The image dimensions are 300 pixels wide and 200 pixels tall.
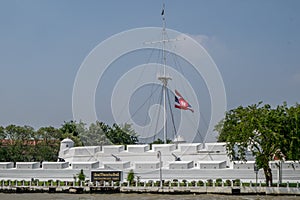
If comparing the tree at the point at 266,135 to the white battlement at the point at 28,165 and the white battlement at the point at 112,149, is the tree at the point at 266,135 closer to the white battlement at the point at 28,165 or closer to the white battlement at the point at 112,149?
the white battlement at the point at 112,149

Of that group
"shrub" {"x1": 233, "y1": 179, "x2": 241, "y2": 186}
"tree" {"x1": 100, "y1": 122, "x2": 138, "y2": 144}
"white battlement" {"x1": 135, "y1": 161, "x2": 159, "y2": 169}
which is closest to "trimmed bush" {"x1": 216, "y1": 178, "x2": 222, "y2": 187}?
"shrub" {"x1": 233, "y1": 179, "x2": 241, "y2": 186}

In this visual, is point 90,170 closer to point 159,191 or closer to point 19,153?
point 159,191

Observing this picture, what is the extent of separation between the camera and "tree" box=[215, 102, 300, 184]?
31.6m

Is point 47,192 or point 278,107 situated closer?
point 278,107

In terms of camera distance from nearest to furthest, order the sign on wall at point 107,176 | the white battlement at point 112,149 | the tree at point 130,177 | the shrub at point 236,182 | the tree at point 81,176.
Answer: the shrub at point 236,182
the tree at point 130,177
the sign on wall at point 107,176
the tree at point 81,176
the white battlement at point 112,149

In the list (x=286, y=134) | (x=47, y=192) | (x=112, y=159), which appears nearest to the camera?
(x=286, y=134)

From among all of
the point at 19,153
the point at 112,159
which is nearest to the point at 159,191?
the point at 112,159

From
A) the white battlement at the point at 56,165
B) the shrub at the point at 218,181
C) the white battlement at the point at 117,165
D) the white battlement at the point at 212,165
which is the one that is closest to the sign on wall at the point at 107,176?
the white battlement at the point at 117,165

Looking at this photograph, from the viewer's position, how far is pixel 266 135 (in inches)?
1270

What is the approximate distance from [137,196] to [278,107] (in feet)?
43.2

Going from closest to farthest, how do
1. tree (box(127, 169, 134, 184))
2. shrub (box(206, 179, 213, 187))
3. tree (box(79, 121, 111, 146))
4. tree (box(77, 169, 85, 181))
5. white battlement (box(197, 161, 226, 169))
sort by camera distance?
1. shrub (box(206, 179, 213, 187))
2. white battlement (box(197, 161, 226, 169))
3. tree (box(127, 169, 134, 184))
4. tree (box(77, 169, 85, 181))
5. tree (box(79, 121, 111, 146))

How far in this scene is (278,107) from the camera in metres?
33.3

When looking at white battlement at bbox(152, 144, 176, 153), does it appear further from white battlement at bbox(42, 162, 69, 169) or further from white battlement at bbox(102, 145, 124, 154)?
white battlement at bbox(42, 162, 69, 169)

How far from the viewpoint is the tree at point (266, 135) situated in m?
31.6
